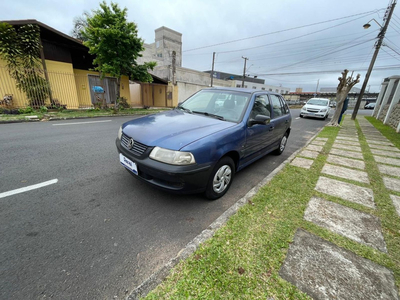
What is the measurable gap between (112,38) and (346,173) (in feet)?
40.9

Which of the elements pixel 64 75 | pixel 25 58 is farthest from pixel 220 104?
pixel 64 75

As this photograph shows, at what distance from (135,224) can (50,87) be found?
42.5 ft

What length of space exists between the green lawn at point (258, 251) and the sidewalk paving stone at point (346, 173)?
687 mm

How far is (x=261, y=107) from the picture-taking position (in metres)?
3.40

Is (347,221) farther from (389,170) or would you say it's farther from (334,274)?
(389,170)

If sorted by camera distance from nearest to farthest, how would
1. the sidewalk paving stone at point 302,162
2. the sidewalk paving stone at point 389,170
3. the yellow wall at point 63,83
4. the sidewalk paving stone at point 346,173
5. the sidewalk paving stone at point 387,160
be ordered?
the sidewalk paving stone at point 346,173 < the sidewalk paving stone at point 389,170 < the sidewalk paving stone at point 302,162 < the sidewalk paving stone at point 387,160 < the yellow wall at point 63,83

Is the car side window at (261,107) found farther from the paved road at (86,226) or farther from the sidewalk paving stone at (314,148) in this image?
the sidewalk paving stone at (314,148)

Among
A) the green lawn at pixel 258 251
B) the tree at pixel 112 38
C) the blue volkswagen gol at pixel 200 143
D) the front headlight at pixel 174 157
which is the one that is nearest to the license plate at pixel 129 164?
the blue volkswagen gol at pixel 200 143

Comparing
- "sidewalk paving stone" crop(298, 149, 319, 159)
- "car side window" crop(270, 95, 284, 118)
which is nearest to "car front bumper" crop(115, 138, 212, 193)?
"car side window" crop(270, 95, 284, 118)

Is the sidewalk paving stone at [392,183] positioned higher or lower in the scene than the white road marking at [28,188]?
higher

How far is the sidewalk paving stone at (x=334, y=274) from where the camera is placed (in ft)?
4.46

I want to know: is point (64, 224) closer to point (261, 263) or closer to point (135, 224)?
point (135, 224)

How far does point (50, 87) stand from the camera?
1078 cm

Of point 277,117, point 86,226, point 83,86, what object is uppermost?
point 83,86
